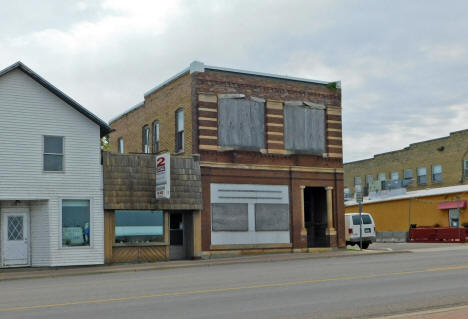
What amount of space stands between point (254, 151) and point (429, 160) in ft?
109

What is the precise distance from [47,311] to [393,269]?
1047 cm

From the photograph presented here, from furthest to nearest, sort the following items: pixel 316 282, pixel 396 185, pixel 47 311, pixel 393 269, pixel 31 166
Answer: pixel 396 185, pixel 31 166, pixel 393 269, pixel 316 282, pixel 47 311

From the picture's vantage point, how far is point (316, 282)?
15516 millimetres

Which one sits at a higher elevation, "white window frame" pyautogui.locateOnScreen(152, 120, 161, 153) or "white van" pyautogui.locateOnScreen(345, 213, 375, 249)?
"white window frame" pyautogui.locateOnScreen(152, 120, 161, 153)

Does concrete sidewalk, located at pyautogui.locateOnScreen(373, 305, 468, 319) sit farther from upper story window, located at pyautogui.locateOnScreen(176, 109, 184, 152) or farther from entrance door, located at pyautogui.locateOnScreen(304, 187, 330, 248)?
entrance door, located at pyautogui.locateOnScreen(304, 187, 330, 248)

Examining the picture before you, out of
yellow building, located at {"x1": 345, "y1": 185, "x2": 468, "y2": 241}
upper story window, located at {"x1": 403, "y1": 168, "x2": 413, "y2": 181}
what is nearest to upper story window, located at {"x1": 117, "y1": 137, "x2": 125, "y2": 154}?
yellow building, located at {"x1": 345, "y1": 185, "x2": 468, "y2": 241}

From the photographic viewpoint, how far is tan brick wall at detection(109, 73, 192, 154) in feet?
95.2

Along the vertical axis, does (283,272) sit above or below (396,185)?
below

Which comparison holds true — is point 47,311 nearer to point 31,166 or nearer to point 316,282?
point 316,282

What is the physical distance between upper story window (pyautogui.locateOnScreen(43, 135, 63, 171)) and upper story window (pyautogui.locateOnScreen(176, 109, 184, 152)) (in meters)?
6.05

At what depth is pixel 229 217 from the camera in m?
29.0

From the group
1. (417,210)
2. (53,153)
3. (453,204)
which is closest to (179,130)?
(53,153)

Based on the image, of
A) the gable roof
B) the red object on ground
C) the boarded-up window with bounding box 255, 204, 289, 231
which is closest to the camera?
the gable roof

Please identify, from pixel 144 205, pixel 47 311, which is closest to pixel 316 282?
pixel 47 311
